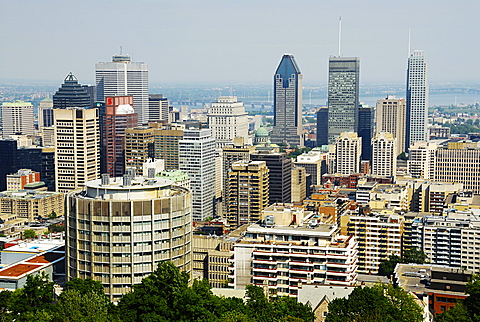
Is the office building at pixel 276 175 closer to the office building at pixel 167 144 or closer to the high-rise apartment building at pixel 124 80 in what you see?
the office building at pixel 167 144

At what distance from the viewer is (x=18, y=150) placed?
11744cm

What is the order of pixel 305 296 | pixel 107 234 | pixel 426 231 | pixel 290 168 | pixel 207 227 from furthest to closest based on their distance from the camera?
pixel 290 168
pixel 207 227
pixel 426 231
pixel 305 296
pixel 107 234

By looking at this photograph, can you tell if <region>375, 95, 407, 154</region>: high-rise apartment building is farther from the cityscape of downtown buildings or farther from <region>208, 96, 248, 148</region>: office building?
<region>208, 96, 248, 148</region>: office building

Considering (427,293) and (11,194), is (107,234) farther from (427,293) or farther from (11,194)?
(11,194)

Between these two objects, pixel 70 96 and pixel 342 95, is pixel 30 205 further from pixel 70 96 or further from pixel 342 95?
pixel 342 95

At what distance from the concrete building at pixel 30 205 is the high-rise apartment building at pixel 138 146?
12534mm

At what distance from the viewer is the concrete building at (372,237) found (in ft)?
219

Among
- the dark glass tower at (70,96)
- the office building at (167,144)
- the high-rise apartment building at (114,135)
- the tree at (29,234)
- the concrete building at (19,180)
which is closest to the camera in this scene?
the tree at (29,234)

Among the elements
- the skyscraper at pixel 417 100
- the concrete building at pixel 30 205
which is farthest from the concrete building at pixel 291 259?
the skyscraper at pixel 417 100

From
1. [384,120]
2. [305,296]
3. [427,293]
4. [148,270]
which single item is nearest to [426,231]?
[427,293]

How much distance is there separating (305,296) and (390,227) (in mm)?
26880

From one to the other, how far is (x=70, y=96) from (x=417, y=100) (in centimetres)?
7825

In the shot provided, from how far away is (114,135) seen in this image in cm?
11688

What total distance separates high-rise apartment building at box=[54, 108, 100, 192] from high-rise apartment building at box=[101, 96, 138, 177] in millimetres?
15442
